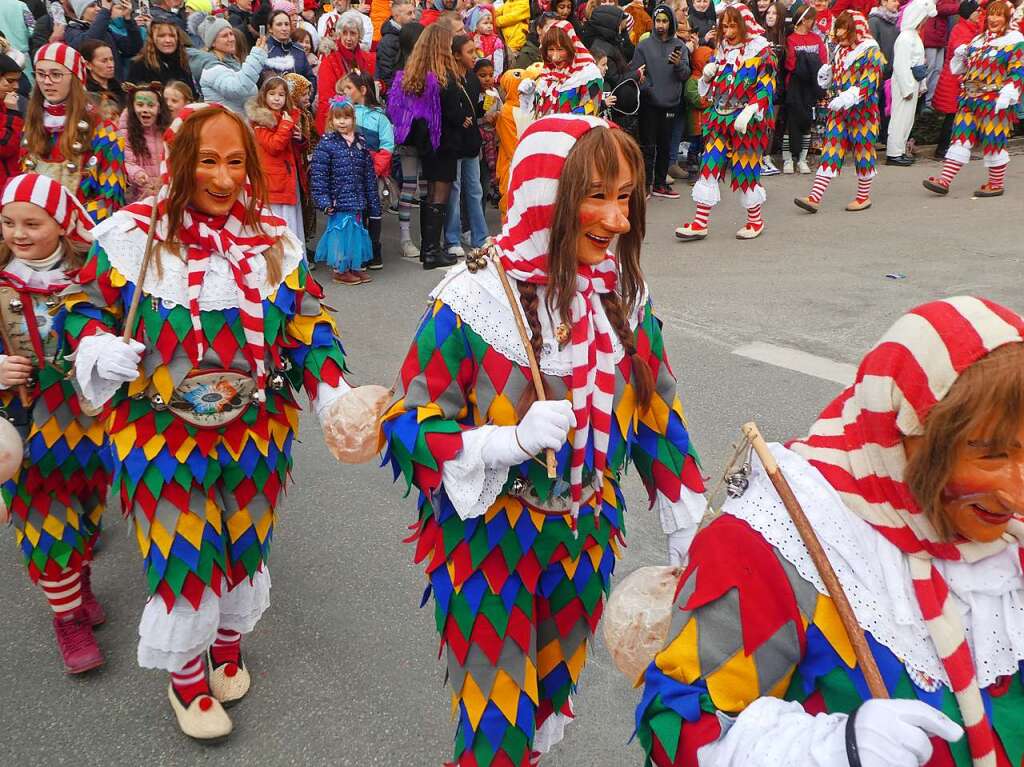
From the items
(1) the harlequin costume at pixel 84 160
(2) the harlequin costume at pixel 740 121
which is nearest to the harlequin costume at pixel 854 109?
(2) the harlequin costume at pixel 740 121

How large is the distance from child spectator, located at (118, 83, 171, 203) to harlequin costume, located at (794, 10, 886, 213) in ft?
20.4

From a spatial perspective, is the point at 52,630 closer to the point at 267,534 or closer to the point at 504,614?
the point at 267,534

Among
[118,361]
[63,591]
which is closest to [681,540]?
[118,361]

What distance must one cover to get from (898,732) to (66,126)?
178 inches

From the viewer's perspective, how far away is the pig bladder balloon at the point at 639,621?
5.41 feet

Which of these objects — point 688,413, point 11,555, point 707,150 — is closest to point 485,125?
point 707,150

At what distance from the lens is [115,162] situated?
452 centimetres

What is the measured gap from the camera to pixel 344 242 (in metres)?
7.45

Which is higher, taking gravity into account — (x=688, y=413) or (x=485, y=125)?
(x=485, y=125)

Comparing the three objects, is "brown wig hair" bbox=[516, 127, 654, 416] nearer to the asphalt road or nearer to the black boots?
the asphalt road

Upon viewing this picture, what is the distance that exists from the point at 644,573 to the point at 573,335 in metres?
0.59

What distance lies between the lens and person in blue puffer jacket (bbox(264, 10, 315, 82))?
313 inches

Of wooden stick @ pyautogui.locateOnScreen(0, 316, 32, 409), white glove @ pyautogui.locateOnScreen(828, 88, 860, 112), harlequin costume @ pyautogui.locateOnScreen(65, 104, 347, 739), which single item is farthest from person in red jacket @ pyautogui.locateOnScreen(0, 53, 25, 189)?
white glove @ pyautogui.locateOnScreen(828, 88, 860, 112)

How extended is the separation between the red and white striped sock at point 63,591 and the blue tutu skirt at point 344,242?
4.55 metres
